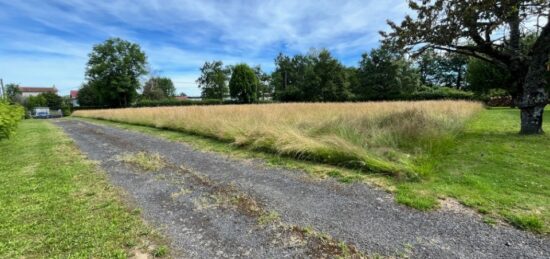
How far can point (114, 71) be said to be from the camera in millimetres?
40906

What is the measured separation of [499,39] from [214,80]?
44.4m

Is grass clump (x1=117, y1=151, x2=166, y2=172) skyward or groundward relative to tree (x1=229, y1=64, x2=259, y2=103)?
groundward

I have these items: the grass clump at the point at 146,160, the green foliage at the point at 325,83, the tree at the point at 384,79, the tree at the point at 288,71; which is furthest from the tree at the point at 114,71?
the grass clump at the point at 146,160

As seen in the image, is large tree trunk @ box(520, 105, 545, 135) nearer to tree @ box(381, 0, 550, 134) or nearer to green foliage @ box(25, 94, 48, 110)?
tree @ box(381, 0, 550, 134)

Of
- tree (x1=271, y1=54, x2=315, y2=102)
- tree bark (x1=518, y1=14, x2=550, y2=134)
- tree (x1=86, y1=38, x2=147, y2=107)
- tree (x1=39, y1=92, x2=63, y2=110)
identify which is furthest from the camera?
tree (x1=39, y1=92, x2=63, y2=110)

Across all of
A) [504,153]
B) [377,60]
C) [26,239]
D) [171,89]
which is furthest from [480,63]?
[171,89]

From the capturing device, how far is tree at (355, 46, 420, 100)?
1235 inches

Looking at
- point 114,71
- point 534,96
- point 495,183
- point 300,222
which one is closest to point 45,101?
point 114,71

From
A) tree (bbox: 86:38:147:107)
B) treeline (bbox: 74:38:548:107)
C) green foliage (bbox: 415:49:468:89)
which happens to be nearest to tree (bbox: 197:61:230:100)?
treeline (bbox: 74:38:548:107)

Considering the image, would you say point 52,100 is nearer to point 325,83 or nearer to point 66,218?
point 325,83

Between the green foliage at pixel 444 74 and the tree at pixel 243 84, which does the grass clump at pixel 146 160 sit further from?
the green foliage at pixel 444 74

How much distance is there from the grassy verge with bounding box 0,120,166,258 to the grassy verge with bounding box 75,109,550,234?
2522mm

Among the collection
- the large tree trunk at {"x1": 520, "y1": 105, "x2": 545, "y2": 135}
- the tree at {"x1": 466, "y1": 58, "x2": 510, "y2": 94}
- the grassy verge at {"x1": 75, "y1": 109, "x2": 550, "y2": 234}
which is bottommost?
the grassy verge at {"x1": 75, "y1": 109, "x2": 550, "y2": 234}

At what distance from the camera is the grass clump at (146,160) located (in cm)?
462
